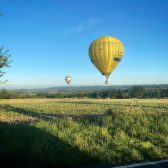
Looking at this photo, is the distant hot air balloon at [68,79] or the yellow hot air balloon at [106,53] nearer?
the yellow hot air balloon at [106,53]

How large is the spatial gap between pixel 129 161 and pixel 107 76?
104 feet

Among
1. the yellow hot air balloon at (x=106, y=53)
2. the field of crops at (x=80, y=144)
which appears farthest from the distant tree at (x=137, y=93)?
the field of crops at (x=80, y=144)

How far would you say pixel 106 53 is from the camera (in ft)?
130

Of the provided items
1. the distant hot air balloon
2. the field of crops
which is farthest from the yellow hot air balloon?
the distant hot air balloon

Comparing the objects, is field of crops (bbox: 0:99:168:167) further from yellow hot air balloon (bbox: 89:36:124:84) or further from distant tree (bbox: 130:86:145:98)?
distant tree (bbox: 130:86:145:98)

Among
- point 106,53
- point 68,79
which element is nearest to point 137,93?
point 68,79

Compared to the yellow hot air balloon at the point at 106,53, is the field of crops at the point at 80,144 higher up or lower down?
lower down

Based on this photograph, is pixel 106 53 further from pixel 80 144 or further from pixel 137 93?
pixel 137 93

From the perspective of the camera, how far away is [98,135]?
14031mm

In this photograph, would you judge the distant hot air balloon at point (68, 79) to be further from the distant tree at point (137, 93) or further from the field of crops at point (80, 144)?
the field of crops at point (80, 144)

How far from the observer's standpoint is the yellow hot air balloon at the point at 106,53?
39594 millimetres

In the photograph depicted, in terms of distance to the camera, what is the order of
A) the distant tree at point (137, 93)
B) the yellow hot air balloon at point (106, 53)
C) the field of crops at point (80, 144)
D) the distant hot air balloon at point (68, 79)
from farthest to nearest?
the distant tree at point (137, 93), the distant hot air balloon at point (68, 79), the yellow hot air balloon at point (106, 53), the field of crops at point (80, 144)

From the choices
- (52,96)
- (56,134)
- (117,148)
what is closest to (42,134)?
(56,134)

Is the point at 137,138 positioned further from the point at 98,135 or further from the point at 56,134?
the point at 56,134
